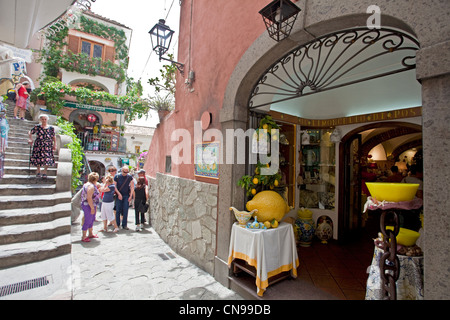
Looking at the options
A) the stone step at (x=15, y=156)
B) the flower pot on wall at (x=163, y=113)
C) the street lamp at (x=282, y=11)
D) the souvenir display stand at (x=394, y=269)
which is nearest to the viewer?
the souvenir display stand at (x=394, y=269)

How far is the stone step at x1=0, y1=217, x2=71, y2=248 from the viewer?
3.31m

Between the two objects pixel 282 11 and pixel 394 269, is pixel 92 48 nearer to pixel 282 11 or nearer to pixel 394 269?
pixel 282 11

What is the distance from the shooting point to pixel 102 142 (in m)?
17.6

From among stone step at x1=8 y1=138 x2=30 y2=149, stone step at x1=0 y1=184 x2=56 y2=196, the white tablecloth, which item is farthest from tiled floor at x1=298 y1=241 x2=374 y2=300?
stone step at x1=8 y1=138 x2=30 y2=149

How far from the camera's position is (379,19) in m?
1.95

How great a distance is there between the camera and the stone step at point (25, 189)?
14.1 ft

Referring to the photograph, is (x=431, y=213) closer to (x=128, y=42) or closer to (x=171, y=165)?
(x=171, y=165)

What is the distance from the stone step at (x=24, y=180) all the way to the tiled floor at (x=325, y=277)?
4.88 m

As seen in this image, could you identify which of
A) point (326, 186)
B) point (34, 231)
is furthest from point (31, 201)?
point (326, 186)

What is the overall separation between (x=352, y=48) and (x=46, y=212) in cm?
564

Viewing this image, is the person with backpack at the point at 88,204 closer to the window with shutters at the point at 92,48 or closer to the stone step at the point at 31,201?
the stone step at the point at 31,201

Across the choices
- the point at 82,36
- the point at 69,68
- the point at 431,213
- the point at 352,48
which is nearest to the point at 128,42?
the point at 82,36

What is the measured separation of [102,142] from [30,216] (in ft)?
51.1

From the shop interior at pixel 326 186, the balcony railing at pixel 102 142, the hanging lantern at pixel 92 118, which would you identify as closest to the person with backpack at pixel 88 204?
the shop interior at pixel 326 186
